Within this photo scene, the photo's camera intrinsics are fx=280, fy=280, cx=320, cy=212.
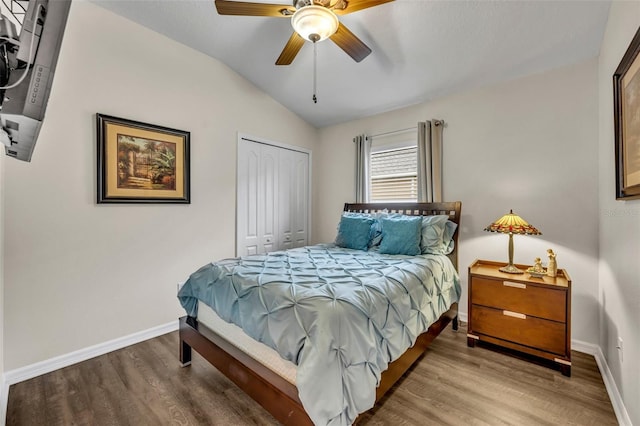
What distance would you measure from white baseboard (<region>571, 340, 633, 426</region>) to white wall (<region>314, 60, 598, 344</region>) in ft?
0.20

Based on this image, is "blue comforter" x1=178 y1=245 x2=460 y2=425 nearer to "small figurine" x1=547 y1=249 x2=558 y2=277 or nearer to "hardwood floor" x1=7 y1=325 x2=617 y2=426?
"hardwood floor" x1=7 y1=325 x2=617 y2=426

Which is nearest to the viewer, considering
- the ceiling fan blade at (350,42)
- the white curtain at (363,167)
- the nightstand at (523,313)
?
the ceiling fan blade at (350,42)

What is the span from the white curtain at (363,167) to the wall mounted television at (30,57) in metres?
3.41

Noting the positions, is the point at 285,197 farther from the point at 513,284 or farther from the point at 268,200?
Result: the point at 513,284

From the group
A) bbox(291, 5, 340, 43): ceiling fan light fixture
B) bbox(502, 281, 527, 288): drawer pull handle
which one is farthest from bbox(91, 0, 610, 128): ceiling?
bbox(502, 281, 527, 288): drawer pull handle

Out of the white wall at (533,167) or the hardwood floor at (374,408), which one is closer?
the hardwood floor at (374,408)

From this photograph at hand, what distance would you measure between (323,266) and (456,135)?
7.29 ft

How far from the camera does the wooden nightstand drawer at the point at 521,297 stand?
2.18 meters

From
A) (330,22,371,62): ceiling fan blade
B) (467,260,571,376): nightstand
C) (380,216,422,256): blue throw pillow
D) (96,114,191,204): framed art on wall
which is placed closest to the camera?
(330,22,371,62): ceiling fan blade

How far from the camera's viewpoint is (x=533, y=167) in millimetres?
2721

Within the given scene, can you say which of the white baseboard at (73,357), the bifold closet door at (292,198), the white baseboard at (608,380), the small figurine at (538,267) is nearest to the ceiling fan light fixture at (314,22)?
the bifold closet door at (292,198)

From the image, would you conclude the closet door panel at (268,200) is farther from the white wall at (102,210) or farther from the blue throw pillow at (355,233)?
the blue throw pillow at (355,233)

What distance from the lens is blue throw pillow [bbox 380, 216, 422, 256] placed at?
2791 mm

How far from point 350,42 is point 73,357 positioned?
3.44 m
